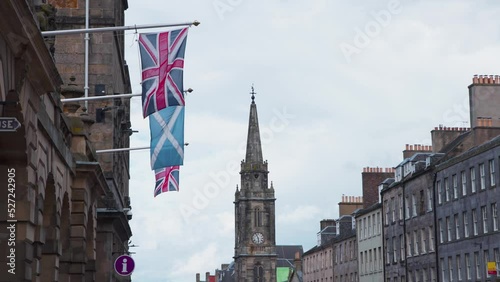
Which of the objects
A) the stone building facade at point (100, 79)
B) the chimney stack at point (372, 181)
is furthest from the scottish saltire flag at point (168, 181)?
the chimney stack at point (372, 181)

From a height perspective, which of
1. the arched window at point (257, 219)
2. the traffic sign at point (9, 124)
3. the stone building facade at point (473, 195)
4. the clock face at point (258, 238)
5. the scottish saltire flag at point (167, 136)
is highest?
the arched window at point (257, 219)

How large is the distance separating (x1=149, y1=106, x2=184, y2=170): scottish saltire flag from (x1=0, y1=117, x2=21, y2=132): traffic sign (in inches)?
549

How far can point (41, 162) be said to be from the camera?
20484 mm

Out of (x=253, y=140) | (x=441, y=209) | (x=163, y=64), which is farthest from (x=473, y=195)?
(x=253, y=140)

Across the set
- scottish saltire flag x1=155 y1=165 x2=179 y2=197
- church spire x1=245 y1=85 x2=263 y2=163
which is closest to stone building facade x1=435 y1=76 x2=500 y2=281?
scottish saltire flag x1=155 y1=165 x2=179 y2=197

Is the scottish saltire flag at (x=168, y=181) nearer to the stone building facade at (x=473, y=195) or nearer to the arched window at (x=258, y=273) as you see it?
the stone building facade at (x=473, y=195)

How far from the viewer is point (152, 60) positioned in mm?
24812

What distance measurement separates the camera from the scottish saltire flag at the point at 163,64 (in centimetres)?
2464

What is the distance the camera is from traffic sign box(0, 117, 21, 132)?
49.5ft

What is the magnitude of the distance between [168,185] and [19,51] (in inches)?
816

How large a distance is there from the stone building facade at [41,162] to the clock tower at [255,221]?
518 feet

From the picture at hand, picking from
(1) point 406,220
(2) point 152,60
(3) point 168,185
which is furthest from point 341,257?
(2) point 152,60

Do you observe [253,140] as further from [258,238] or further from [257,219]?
[258,238]

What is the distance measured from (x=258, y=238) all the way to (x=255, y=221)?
3260 mm
